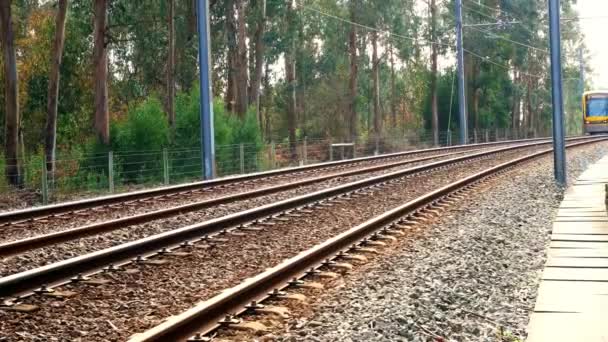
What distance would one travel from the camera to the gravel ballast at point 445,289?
21.8ft

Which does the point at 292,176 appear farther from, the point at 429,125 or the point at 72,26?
the point at 429,125

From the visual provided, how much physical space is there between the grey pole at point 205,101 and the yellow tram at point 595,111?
40405 mm

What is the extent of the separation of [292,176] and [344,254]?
1432 cm

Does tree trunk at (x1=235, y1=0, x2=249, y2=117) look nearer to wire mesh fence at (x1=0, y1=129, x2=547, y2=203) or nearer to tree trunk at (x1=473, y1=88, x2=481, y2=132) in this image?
wire mesh fence at (x1=0, y1=129, x2=547, y2=203)

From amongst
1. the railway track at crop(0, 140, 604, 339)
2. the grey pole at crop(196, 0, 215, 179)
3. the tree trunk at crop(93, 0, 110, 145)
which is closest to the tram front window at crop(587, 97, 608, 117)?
the tree trunk at crop(93, 0, 110, 145)

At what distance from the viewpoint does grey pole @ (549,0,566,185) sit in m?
21.4

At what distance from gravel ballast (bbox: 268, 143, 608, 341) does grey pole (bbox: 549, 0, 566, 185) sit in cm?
761

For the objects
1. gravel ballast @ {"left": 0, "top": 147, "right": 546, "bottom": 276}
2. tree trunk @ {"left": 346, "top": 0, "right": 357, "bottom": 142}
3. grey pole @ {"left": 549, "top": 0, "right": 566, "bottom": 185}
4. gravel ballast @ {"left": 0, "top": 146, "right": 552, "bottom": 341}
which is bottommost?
gravel ballast @ {"left": 0, "top": 146, "right": 552, "bottom": 341}

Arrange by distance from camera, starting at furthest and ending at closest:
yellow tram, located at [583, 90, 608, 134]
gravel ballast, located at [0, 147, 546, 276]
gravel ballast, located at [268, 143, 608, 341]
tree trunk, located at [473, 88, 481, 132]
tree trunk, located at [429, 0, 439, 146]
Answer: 1. tree trunk, located at [473, 88, 481, 132]
2. yellow tram, located at [583, 90, 608, 134]
3. tree trunk, located at [429, 0, 439, 146]
4. gravel ballast, located at [0, 147, 546, 276]
5. gravel ballast, located at [268, 143, 608, 341]

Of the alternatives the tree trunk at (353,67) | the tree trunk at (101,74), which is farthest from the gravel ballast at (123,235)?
the tree trunk at (353,67)

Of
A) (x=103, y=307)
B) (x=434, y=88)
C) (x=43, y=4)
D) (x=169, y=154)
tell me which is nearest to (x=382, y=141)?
(x=434, y=88)

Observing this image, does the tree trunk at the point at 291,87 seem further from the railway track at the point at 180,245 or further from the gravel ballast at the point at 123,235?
the railway track at the point at 180,245

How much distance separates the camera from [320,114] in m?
68.0

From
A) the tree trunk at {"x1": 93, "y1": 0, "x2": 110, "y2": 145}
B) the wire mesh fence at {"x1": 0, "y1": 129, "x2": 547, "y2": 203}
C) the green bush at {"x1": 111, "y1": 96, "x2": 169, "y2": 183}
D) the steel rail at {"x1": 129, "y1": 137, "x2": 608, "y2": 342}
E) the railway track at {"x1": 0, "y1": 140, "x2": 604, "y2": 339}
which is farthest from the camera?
the tree trunk at {"x1": 93, "y1": 0, "x2": 110, "y2": 145}
